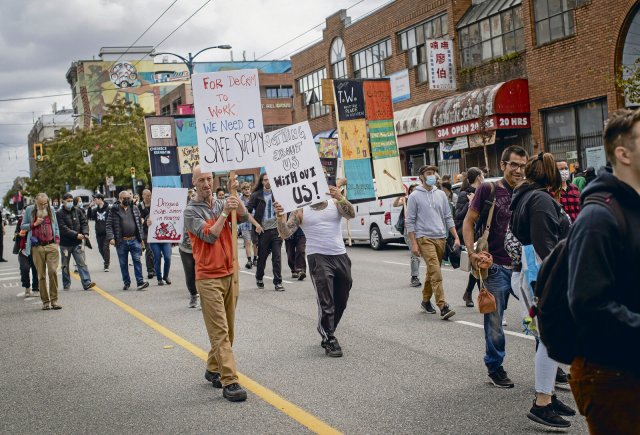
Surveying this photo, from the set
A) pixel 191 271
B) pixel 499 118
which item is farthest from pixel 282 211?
pixel 499 118

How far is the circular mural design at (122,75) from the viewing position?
97.1 metres

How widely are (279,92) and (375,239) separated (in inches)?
2328

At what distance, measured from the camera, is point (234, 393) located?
21.3 ft

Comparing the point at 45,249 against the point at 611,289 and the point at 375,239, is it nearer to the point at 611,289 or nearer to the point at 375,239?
the point at 375,239

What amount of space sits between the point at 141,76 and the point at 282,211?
11325cm

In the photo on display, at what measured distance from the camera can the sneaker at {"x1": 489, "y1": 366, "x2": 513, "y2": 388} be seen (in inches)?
255

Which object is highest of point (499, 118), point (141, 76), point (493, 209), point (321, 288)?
point (141, 76)

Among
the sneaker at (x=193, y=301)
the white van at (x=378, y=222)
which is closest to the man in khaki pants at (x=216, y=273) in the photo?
the sneaker at (x=193, y=301)

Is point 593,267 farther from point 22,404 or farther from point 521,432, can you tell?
point 22,404

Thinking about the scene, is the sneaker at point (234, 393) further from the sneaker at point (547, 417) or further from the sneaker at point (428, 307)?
the sneaker at point (428, 307)

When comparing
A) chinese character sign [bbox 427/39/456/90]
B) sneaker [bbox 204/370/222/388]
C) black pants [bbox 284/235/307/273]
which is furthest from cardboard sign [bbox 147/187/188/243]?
chinese character sign [bbox 427/39/456/90]

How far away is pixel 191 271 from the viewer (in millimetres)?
12438

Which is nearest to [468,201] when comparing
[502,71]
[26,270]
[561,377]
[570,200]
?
[570,200]

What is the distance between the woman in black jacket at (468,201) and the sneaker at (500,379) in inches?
153
